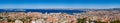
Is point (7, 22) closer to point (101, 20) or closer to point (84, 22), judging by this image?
point (84, 22)

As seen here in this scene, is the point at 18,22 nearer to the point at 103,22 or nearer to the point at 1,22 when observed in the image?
the point at 1,22

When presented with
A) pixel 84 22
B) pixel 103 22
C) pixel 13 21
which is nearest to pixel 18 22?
pixel 13 21

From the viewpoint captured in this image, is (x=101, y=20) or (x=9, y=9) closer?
(x=101, y=20)

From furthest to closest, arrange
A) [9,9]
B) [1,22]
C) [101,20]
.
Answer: [9,9] → [101,20] → [1,22]

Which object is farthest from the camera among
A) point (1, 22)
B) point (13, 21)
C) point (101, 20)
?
point (101, 20)

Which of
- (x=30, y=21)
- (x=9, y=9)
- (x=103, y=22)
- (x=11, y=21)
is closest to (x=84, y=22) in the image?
(x=103, y=22)

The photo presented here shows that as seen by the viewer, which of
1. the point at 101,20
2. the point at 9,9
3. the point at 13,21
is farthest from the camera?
the point at 9,9

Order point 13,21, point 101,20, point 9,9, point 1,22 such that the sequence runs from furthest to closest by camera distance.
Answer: point 9,9
point 101,20
point 13,21
point 1,22

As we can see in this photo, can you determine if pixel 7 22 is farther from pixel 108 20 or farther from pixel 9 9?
pixel 9 9

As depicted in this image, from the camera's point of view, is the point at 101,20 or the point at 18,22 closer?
the point at 18,22
